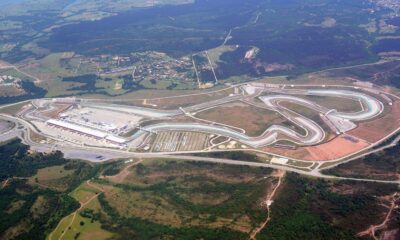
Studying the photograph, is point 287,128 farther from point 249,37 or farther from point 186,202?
point 249,37

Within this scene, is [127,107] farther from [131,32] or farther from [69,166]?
[131,32]

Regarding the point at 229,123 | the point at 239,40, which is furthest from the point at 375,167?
the point at 239,40

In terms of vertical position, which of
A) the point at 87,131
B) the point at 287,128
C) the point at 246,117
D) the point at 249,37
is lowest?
the point at 249,37

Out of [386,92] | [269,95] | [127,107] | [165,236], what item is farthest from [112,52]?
[165,236]

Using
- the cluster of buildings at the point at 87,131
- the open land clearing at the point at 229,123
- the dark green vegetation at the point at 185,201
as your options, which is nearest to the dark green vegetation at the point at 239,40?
the open land clearing at the point at 229,123

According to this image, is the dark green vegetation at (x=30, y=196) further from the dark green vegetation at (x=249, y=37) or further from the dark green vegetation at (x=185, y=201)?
the dark green vegetation at (x=249, y=37)

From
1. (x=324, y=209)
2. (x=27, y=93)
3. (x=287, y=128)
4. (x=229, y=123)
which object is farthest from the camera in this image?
(x=27, y=93)

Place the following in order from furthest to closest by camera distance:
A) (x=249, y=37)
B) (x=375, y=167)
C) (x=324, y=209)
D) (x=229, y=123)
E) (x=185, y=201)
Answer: (x=249, y=37) < (x=229, y=123) < (x=375, y=167) < (x=185, y=201) < (x=324, y=209)

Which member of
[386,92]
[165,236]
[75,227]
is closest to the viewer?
[165,236]
